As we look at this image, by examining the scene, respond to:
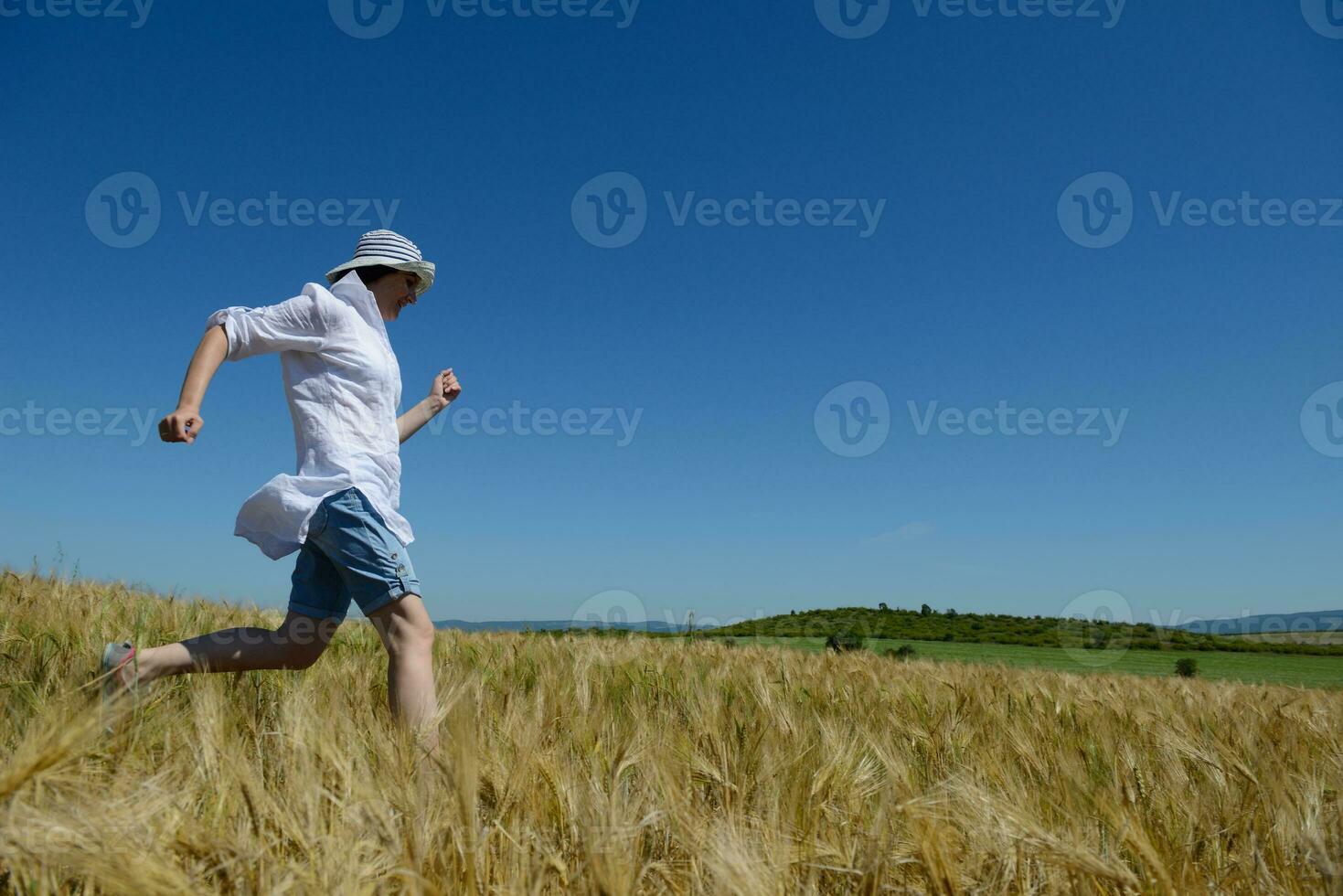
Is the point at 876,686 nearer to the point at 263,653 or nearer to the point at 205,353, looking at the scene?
the point at 263,653

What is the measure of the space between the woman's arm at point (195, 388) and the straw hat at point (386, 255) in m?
0.56

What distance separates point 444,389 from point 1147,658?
13.3 metres

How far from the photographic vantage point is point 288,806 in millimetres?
1351

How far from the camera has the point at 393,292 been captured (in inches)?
123

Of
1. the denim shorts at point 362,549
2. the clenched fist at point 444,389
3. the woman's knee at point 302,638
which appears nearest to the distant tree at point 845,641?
the clenched fist at point 444,389

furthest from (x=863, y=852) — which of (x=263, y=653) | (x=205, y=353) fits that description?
(x=205, y=353)

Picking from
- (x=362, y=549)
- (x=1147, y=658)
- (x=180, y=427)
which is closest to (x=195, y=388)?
(x=180, y=427)

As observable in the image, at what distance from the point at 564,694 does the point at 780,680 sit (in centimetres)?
146

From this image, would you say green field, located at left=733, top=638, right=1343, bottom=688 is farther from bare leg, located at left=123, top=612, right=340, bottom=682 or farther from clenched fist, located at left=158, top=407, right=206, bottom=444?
clenched fist, located at left=158, top=407, right=206, bottom=444

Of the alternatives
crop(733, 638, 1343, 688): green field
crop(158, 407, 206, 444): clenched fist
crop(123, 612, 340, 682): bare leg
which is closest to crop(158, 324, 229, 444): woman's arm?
crop(158, 407, 206, 444): clenched fist

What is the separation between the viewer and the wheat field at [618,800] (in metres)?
1.18

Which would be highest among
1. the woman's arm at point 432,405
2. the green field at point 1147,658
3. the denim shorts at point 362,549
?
the woman's arm at point 432,405

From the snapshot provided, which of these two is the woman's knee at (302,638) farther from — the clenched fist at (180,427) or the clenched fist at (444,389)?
the clenched fist at (444,389)

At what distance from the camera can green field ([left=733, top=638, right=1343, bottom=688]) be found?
988 cm
